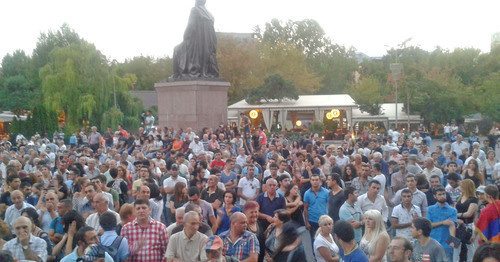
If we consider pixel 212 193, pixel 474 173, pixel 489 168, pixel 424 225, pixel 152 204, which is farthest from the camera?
A: pixel 489 168

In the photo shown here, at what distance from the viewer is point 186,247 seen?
5898 mm

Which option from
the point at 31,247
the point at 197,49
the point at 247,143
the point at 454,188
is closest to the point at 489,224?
the point at 454,188

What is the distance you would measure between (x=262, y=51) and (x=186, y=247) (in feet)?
213

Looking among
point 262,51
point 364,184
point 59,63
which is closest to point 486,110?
point 262,51

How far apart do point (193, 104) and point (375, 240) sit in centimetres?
1692

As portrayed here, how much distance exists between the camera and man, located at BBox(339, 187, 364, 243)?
25.9 feet

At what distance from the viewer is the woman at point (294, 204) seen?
8445 millimetres

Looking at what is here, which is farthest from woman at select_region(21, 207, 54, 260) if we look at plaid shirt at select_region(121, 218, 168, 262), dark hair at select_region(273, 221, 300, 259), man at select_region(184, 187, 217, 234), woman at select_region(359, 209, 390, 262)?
woman at select_region(359, 209, 390, 262)

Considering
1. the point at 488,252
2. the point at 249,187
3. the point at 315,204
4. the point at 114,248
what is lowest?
the point at 315,204

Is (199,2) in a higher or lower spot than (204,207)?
higher

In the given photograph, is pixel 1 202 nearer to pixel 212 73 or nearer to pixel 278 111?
pixel 212 73

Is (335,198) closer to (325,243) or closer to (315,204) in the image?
(315,204)

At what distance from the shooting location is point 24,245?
5977mm

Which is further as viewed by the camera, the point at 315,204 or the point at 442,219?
the point at 315,204
